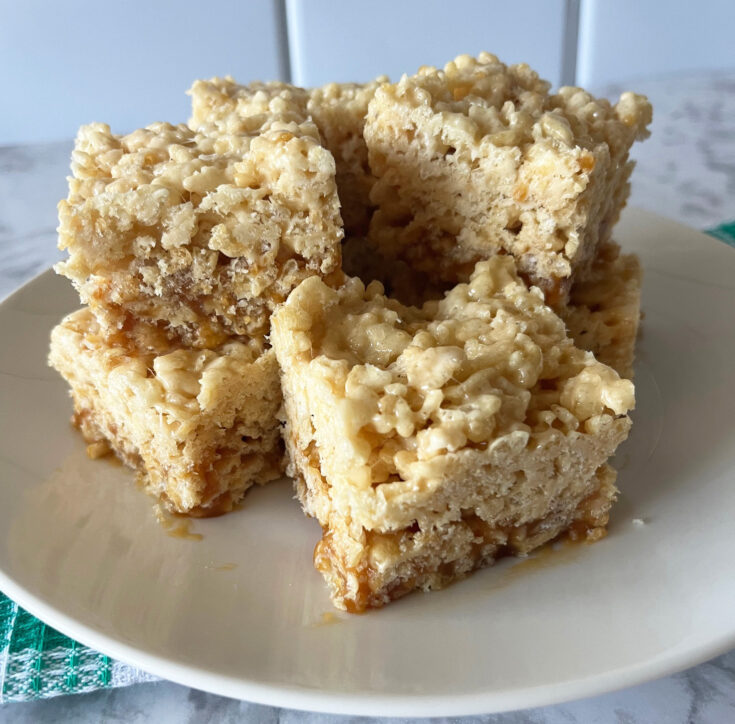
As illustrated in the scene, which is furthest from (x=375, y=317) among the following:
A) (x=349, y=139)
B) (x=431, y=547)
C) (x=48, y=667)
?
(x=48, y=667)

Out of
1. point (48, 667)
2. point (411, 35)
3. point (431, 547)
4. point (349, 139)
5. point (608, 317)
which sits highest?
point (349, 139)

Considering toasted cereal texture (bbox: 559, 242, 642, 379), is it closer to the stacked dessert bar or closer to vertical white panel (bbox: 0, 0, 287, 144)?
the stacked dessert bar

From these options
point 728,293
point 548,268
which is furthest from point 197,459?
point 728,293

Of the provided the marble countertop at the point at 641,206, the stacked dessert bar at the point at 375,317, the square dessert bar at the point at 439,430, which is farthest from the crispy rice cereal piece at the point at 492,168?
the marble countertop at the point at 641,206

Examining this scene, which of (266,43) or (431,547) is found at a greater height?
(266,43)

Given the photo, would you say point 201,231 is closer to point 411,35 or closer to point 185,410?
point 185,410

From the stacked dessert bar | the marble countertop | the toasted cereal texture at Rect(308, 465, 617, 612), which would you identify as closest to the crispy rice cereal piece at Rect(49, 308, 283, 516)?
the stacked dessert bar

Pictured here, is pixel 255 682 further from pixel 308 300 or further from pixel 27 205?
pixel 27 205

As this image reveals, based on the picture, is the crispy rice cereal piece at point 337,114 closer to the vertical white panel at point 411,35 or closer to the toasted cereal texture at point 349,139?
the toasted cereal texture at point 349,139
